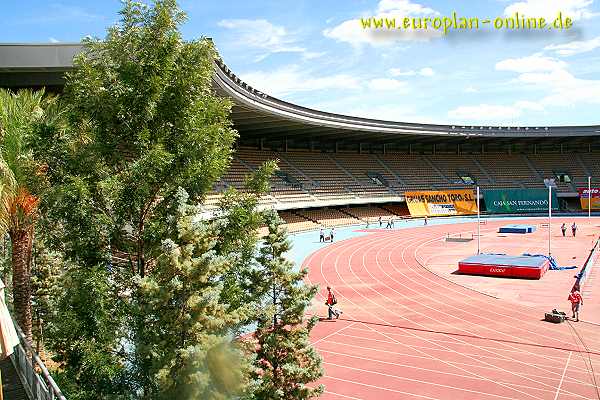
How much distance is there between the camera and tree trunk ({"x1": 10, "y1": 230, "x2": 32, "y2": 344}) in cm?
1008

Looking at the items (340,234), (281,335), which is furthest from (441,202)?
(281,335)

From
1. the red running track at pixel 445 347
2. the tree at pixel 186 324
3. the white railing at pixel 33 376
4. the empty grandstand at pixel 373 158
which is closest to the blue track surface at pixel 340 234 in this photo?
the empty grandstand at pixel 373 158

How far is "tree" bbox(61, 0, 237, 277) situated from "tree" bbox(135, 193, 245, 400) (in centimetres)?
72

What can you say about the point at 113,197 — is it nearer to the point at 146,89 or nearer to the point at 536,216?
the point at 146,89

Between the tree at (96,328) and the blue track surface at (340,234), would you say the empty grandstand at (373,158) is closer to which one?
the blue track surface at (340,234)

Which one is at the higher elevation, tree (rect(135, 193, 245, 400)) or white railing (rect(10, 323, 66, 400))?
tree (rect(135, 193, 245, 400))

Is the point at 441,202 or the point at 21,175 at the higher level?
the point at 21,175

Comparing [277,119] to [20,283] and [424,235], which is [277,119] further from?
[20,283]

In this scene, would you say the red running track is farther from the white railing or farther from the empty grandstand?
the empty grandstand

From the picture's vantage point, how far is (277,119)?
40.8m

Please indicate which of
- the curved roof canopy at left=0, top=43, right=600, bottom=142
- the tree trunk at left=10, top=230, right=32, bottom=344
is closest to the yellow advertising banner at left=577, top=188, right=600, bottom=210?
the curved roof canopy at left=0, top=43, right=600, bottom=142

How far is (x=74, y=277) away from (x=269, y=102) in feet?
98.9

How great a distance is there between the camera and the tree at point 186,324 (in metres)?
6.29

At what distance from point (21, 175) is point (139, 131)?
2.47 meters
